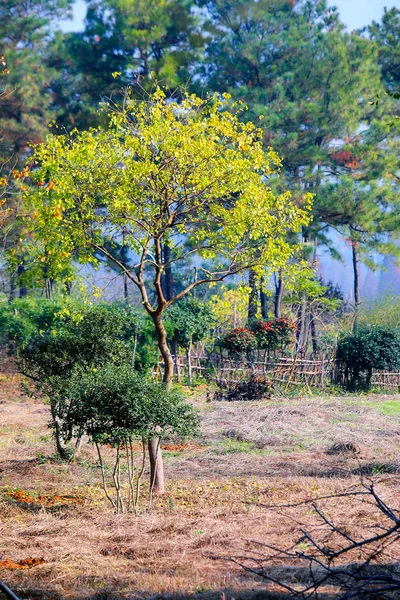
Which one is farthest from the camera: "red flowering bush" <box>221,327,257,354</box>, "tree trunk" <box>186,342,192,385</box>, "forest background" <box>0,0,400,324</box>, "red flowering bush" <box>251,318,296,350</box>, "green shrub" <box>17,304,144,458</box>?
"forest background" <box>0,0,400,324</box>

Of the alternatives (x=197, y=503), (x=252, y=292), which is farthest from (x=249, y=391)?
(x=197, y=503)

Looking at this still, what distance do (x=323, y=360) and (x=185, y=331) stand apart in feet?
12.4

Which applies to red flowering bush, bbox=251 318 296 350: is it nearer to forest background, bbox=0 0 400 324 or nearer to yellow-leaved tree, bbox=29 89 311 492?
forest background, bbox=0 0 400 324

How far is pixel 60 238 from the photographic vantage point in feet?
28.5

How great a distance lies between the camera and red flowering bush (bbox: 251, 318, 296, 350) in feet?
60.2

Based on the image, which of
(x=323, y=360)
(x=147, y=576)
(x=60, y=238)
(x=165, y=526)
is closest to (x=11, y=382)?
(x=323, y=360)

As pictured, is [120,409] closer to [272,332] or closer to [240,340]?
[240,340]

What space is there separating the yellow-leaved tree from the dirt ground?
4.08 feet

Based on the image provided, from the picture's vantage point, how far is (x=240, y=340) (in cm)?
1798

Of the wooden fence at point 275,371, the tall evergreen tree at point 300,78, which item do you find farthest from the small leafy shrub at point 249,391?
the tall evergreen tree at point 300,78

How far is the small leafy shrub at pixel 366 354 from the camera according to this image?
60.5ft

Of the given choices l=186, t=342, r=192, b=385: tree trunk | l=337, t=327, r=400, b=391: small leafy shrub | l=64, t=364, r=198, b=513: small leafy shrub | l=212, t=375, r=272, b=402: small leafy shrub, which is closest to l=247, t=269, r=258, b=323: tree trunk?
l=212, t=375, r=272, b=402: small leafy shrub

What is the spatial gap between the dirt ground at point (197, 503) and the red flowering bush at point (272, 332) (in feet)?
13.8

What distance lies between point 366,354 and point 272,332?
256cm
